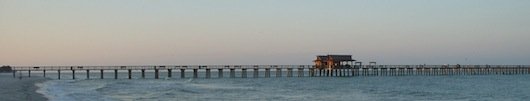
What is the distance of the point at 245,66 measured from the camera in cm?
8394

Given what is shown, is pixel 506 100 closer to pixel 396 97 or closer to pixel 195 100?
pixel 396 97

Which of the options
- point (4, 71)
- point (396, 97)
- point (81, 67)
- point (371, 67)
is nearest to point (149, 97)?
point (396, 97)

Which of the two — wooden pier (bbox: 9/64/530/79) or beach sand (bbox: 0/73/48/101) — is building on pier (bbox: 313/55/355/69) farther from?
beach sand (bbox: 0/73/48/101)

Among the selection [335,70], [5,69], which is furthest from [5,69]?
[335,70]

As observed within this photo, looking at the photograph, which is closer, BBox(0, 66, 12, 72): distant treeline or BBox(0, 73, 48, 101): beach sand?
BBox(0, 73, 48, 101): beach sand

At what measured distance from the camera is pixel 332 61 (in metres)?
84.6

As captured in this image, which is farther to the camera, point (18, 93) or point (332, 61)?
point (332, 61)

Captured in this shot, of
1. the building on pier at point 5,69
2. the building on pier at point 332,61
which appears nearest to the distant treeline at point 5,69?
the building on pier at point 5,69

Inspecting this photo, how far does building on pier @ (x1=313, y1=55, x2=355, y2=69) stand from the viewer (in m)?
84.4

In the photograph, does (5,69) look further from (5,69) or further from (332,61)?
(332,61)

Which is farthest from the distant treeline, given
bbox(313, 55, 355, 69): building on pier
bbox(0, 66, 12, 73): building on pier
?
bbox(313, 55, 355, 69): building on pier

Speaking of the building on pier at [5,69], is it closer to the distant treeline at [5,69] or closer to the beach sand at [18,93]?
the distant treeline at [5,69]

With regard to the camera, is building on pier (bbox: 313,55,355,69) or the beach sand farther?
building on pier (bbox: 313,55,355,69)

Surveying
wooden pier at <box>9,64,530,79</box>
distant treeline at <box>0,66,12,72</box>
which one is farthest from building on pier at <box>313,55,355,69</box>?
distant treeline at <box>0,66,12,72</box>
